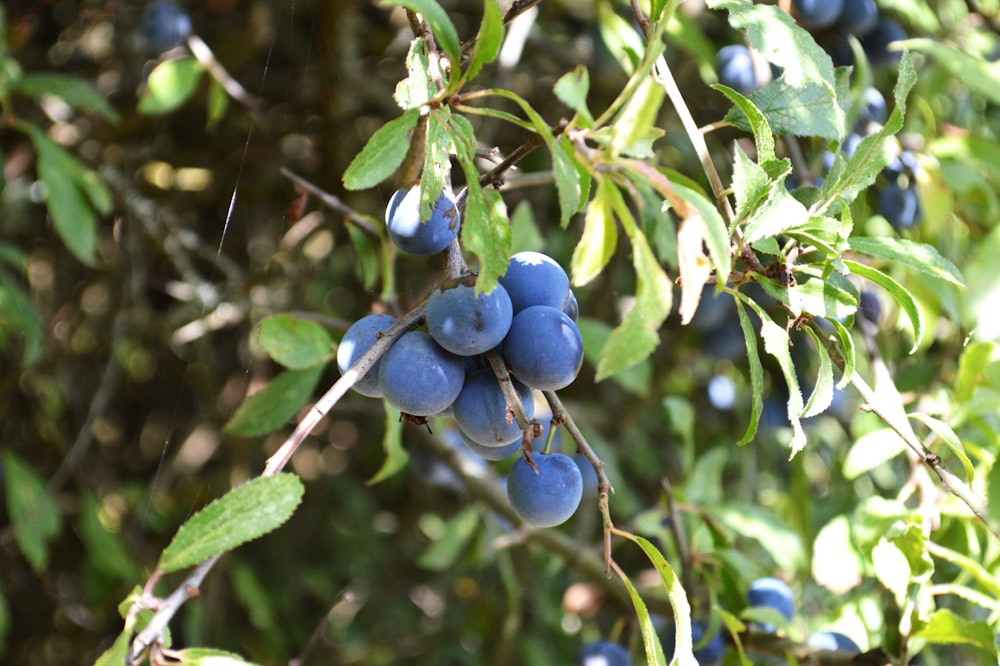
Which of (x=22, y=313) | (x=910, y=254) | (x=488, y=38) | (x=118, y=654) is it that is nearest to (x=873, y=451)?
(x=910, y=254)

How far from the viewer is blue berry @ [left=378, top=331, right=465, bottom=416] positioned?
0.69 m

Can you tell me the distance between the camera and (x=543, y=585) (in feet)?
6.48

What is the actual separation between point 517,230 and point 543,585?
1.06 m

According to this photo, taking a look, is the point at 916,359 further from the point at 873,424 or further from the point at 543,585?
the point at 543,585

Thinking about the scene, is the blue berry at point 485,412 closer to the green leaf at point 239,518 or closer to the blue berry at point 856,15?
the green leaf at point 239,518

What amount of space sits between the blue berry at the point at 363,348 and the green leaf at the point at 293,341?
8.1 inches

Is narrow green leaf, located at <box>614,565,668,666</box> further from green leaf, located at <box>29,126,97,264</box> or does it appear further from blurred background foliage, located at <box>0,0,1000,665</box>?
green leaf, located at <box>29,126,97,264</box>

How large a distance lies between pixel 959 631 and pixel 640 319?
0.62 metres

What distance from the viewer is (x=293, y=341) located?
98 cm

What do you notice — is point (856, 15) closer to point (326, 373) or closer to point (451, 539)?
point (451, 539)

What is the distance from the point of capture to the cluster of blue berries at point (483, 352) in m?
0.68

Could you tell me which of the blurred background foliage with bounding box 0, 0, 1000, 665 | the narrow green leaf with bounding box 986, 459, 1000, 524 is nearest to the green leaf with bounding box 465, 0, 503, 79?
the narrow green leaf with bounding box 986, 459, 1000, 524

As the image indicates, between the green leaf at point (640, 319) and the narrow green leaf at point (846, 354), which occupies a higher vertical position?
the green leaf at point (640, 319)

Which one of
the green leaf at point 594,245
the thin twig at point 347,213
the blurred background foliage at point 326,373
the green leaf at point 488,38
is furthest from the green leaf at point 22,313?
the green leaf at point 594,245
